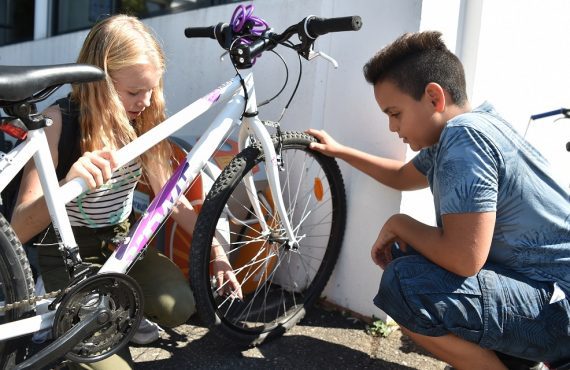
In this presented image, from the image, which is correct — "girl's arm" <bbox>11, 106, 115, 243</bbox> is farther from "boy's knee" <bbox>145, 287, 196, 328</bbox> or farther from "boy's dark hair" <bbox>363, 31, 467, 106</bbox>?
"boy's dark hair" <bbox>363, 31, 467, 106</bbox>

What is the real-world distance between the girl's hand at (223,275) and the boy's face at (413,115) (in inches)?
35.5

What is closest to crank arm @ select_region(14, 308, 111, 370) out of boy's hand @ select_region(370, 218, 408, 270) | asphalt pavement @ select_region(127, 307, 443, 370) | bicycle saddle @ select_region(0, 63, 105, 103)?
asphalt pavement @ select_region(127, 307, 443, 370)

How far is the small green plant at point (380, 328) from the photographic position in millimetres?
2590

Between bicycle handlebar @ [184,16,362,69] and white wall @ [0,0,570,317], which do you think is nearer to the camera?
bicycle handlebar @ [184,16,362,69]

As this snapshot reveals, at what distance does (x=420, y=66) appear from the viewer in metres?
1.97

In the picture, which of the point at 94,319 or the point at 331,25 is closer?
the point at 94,319

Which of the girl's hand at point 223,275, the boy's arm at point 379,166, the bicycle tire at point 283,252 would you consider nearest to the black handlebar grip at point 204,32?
the bicycle tire at point 283,252

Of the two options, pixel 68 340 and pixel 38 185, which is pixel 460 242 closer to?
pixel 68 340

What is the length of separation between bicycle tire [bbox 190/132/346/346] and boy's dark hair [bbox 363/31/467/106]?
579 millimetres

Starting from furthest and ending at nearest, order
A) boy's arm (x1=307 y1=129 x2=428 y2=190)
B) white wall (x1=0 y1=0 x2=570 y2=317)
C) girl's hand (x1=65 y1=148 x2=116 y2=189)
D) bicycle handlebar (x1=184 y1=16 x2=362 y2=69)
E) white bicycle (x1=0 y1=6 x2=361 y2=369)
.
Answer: white wall (x1=0 y1=0 x2=570 y2=317) < boy's arm (x1=307 y1=129 x2=428 y2=190) < bicycle handlebar (x1=184 y1=16 x2=362 y2=69) < girl's hand (x1=65 y1=148 x2=116 y2=189) < white bicycle (x1=0 y1=6 x2=361 y2=369)

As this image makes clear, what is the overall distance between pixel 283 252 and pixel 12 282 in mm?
1293

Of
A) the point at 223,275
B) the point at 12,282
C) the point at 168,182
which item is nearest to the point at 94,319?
the point at 12,282

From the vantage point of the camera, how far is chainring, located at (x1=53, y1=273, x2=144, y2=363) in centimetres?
175

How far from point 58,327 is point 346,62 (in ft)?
5.81
